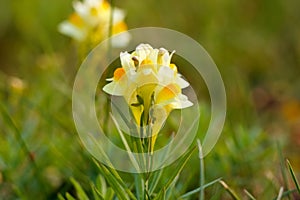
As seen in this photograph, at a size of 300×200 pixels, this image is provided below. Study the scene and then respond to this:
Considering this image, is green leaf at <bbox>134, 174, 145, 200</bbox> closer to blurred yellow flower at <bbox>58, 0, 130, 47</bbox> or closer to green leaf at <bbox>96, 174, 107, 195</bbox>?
green leaf at <bbox>96, 174, 107, 195</bbox>

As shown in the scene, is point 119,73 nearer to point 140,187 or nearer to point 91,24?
point 140,187

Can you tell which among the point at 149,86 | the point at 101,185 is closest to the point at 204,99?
the point at 101,185

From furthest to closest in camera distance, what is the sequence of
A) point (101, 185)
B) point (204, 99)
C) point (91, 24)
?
point (204, 99)
point (91, 24)
point (101, 185)

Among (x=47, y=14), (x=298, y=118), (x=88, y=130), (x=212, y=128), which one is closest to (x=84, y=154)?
(x=88, y=130)

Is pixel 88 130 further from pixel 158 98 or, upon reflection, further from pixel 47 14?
pixel 47 14

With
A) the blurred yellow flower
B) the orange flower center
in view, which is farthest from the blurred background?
the orange flower center

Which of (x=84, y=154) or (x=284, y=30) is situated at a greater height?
(x=284, y=30)
